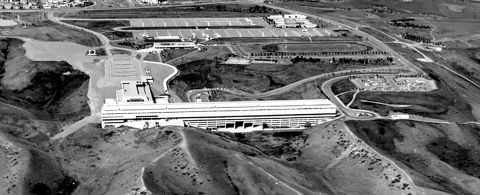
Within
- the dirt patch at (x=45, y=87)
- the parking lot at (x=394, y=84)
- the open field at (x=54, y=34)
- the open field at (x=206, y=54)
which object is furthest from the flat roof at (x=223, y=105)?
the open field at (x=54, y=34)

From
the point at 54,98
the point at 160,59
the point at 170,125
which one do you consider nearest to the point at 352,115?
the point at 170,125

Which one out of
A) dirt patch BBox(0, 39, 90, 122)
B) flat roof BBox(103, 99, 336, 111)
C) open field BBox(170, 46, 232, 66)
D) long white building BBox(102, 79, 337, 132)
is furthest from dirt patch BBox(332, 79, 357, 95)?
dirt patch BBox(0, 39, 90, 122)

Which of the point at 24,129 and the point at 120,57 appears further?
the point at 120,57

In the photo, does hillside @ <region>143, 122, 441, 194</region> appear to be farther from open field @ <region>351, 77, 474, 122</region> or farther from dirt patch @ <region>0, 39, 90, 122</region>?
dirt patch @ <region>0, 39, 90, 122</region>

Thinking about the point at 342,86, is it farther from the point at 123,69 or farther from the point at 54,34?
the point at 54,34

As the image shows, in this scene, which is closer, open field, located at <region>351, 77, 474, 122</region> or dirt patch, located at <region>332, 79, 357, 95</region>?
open field, located at <region>351, 77, 474, 122</region>

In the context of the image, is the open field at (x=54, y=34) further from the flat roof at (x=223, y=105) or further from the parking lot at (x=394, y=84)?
the parking lot at (x=394, y=84)

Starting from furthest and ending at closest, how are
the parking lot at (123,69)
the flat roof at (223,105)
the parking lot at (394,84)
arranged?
the parking lot at (394,84) < the parking lot at (123,69) < the flat roof at (223,105)

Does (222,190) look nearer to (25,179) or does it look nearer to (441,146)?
(25,179)
